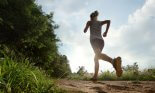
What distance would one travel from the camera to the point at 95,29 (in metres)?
10.8

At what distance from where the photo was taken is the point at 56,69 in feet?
84.1

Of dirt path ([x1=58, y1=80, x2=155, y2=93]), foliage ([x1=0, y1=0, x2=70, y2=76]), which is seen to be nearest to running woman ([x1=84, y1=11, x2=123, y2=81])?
dirt path ([x1=58, y1=80, x2=155, y2=93])

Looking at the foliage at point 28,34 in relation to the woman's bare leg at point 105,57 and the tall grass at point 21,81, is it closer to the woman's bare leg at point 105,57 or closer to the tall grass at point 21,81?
the woman's bare leg at point 105,57

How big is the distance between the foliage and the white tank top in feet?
38.8

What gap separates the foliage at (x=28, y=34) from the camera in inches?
944

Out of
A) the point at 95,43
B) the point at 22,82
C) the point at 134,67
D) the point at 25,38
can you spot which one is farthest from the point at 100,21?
the point at 25,38

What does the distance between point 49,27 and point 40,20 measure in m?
3.30

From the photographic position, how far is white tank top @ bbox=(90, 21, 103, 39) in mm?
10703

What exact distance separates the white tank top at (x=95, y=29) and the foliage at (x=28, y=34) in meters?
11.8

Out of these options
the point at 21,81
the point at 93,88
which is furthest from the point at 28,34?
the point at 21,81

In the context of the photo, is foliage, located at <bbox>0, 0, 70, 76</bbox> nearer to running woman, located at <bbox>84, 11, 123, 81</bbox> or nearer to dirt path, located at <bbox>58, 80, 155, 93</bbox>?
running woman, located at <bbox>84, 11, 123, 81</bbox>

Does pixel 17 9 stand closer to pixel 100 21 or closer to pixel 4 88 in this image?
pixel 100 21

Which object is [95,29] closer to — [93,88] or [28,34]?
[93,88]

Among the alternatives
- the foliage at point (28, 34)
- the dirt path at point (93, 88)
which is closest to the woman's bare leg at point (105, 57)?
the dirt path at point (93, 88)
